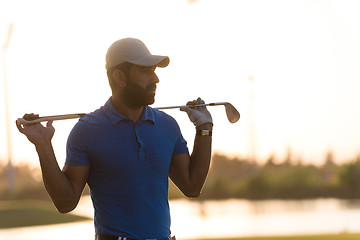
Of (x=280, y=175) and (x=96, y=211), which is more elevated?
(x=96, y=211)

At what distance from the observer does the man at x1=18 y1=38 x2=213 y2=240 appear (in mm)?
3857

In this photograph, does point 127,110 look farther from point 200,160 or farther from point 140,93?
point 200,160

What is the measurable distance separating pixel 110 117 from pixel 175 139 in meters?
0.39

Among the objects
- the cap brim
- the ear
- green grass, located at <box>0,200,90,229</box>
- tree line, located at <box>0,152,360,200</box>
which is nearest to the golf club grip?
the ear

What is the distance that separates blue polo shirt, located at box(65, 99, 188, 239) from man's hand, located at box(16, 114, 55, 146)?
118mm

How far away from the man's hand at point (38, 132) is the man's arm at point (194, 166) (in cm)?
73

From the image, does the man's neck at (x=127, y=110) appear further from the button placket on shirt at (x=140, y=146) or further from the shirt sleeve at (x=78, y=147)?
the shirt sleeve at (x=78, y=147)

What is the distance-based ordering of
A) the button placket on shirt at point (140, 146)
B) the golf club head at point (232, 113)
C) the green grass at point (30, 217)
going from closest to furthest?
1. the button placket on shirt at point (140, 146)
2. the golf club head at point (232, 113)
3. the green grass at point (30, 217)

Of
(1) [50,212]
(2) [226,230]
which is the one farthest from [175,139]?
(1) [50,212]

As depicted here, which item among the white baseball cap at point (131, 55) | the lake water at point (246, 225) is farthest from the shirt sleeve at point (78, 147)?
the lake water at point (246, 225)

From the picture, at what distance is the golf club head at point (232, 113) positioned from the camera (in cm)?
463

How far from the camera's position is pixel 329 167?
44.8 m

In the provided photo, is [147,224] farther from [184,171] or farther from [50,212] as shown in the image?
[50,212]

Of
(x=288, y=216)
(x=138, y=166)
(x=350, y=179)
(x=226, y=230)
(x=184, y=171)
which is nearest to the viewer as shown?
(x=138, y=166)
